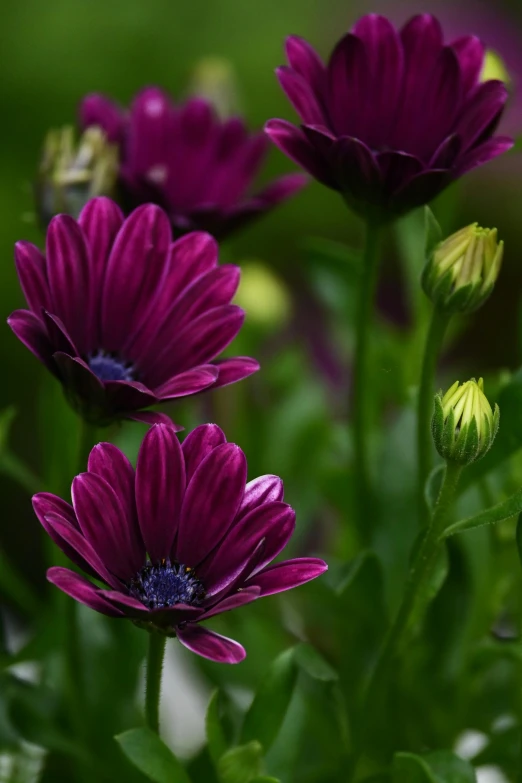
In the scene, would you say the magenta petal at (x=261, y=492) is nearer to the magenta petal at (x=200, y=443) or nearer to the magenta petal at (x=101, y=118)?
the magenta petal at (x=200, y=443)

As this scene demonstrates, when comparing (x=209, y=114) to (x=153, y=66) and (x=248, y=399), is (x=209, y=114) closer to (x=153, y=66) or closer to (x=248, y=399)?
(x=248, y=399)

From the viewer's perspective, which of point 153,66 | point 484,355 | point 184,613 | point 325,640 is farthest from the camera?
point 484,355

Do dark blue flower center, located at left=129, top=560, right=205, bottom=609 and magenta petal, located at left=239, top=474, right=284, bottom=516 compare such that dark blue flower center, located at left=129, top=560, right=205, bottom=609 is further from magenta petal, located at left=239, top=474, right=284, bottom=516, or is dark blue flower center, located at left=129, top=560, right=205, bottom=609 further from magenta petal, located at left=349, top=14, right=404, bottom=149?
magenta petal, located at left=349, top=14, right=404, bottom=149

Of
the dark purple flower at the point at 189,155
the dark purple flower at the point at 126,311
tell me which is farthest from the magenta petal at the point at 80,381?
the dark purple flower at the point at 189,155

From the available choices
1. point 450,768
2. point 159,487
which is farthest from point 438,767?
point 159,487

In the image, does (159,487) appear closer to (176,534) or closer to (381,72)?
(176,534)

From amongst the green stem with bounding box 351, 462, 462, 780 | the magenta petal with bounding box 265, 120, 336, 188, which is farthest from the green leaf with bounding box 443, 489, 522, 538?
the magenta petal with bounding box 265, 120, 336, 188

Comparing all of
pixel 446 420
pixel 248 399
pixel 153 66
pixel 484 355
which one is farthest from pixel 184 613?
pixel 484 355
